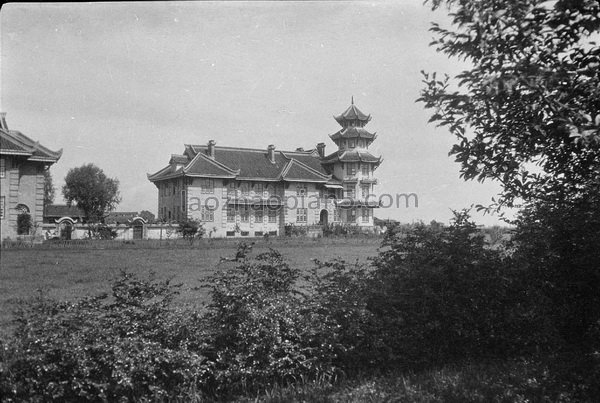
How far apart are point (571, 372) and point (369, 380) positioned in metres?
2.71

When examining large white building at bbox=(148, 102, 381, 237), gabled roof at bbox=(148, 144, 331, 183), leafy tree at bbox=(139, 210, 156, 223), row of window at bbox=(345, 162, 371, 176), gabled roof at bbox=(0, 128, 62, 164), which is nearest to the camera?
gabled roof at bbox=(0, 128, 62, 164)

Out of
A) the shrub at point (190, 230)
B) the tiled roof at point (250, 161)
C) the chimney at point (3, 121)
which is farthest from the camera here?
the tiled roof at point (250, 161)

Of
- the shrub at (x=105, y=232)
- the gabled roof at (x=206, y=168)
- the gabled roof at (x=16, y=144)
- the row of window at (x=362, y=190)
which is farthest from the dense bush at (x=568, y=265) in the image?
the shrub at (x=105, y=232)

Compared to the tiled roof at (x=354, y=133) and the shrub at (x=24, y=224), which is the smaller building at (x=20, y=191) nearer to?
the shrub at (x=24, y=224)

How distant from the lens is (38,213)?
18656 millimetres

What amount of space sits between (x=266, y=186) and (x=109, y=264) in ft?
57.8

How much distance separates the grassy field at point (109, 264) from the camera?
1012 centimetres

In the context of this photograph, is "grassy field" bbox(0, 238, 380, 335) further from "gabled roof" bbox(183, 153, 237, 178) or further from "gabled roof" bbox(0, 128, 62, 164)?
"gabled roof" bbox(183, 153, 237, 178)

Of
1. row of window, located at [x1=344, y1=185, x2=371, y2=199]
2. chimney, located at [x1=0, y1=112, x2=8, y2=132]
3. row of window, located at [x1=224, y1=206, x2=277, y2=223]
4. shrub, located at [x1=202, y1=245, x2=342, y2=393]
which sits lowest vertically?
shrub, located at [x1=202, y1=245, x2=342, y2=393]

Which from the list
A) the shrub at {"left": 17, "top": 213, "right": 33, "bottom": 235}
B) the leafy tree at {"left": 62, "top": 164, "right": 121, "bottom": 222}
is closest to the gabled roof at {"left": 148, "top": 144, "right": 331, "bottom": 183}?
the shrub at {"left": 17, "top": 213, "right": 33, "bottom": 235}

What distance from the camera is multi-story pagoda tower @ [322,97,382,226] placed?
39.2ft

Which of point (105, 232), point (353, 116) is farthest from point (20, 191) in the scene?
point (353, 116)

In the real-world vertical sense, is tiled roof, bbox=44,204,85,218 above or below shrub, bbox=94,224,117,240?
above

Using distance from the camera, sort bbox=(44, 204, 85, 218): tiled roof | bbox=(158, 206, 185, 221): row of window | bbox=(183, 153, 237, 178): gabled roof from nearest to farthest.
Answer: bbox=(158, 206, 185, 221): row of window
bbox=(183, 153, 237, 178): gabled roof
bbox=(44, 204, 85, 218): tiled roof
